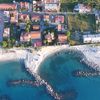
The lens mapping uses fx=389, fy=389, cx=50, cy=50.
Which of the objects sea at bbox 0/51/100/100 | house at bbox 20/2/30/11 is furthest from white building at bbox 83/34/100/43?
house at bbox 20/2/30/11

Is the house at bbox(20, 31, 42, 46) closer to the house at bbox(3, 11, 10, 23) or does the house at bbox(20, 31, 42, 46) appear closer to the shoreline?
the shoreline

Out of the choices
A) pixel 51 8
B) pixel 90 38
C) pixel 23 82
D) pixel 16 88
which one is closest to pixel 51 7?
pixel 51 8

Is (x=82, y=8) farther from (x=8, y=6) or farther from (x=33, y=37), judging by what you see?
(x=8, y=6)

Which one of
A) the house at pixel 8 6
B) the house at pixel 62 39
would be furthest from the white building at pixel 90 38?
the house at pixel 8 6

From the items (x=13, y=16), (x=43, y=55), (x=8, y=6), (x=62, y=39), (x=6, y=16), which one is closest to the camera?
(x=43, y=55)

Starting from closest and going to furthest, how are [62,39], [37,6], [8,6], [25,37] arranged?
[25,37]
[62,39]
[8,6]
[37,6]

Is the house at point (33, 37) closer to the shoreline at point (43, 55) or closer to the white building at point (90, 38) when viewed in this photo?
the shoreline at point (43, 55)

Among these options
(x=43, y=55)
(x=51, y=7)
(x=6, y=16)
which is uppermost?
(x=51, y=7)

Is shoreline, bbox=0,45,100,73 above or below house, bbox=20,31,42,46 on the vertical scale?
below
